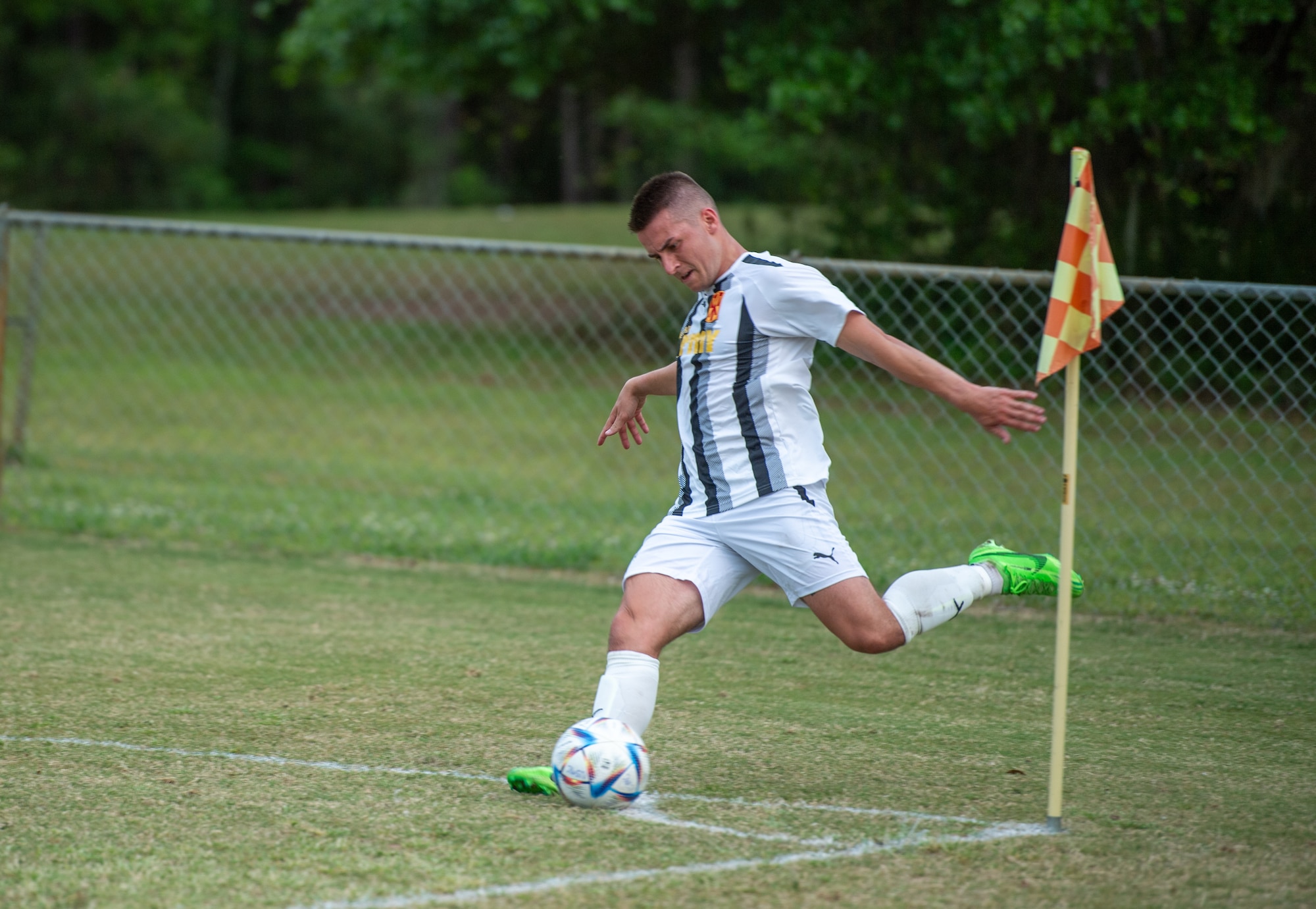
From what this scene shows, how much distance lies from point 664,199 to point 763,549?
1.09m

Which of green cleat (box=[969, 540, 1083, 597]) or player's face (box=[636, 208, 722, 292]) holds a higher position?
player's face (box=[636, 208, 722, 292])

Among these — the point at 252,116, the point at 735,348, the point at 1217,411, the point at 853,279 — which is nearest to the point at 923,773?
the point at 735,348

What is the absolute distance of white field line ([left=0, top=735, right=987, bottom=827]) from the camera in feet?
12.7

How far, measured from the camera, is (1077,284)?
11.6 feet

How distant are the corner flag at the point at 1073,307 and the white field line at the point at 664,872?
23cm

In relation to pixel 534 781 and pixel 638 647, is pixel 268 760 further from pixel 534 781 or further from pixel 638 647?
pixel 638 647

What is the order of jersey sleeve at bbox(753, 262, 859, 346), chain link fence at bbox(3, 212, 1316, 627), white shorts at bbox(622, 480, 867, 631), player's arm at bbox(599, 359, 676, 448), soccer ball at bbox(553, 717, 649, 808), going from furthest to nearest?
chain link fence at bbox(3, 212, 1316, 627), player's arm at bbox(599, 359, 676, 448), white shorts at bbox(622, 480, 867, 631), jersey sleeve at bbox(753, 262, 859, 346), soccer ball at bbox(553, 717, 649, 808)

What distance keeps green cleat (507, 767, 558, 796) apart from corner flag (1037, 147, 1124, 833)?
4.62ft

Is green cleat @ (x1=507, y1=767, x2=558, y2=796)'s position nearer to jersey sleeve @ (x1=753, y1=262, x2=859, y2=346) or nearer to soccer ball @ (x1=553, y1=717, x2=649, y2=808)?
soccer ball @ (x1=553, y1=717, x2=649, y2=808)

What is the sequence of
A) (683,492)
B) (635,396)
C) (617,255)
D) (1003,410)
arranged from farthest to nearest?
(617,255)
(635,396)
(683,492)
(1003,410)

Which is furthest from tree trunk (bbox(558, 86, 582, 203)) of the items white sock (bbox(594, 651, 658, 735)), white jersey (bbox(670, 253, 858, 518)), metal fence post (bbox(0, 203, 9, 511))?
white sock (bbox(594, 651, 658, 735))

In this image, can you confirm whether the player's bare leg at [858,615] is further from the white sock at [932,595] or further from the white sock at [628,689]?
the white sock at [628,689]

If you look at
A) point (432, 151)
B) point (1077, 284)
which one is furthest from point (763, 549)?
point (432, 151)

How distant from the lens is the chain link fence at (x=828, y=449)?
7.36 meters
